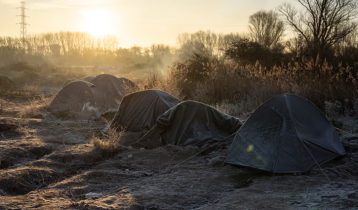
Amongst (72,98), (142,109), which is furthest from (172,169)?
(72,98)

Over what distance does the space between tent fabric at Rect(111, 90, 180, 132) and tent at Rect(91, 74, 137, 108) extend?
17.3 feet

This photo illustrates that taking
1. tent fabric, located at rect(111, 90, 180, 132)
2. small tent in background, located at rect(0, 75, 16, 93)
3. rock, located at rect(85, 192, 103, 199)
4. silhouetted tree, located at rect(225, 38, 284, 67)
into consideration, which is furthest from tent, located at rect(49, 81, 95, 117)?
silhouetted tree, located at rect(225, 38, 284, 67)

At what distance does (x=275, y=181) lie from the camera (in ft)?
18.5

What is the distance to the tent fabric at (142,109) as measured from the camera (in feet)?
34.7

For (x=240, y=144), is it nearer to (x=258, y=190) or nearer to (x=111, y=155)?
(x=258, y=190)

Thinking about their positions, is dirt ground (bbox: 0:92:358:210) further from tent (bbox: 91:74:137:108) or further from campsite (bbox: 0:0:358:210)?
tent (bbox: 91:74:137:108)

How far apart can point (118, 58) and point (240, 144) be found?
69941 millimetres

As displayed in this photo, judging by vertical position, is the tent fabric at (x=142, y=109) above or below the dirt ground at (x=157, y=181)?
above

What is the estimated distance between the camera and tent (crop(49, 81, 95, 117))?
1464 centimetres

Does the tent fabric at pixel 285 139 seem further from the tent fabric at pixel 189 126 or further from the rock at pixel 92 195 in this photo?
the rock at pixel 92 195

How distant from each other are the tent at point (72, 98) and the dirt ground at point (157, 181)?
606 centimetres

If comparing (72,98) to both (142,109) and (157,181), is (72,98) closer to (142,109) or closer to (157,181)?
(142,109)

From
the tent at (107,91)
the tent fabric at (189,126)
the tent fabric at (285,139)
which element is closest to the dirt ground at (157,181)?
the tent fabric at (285,139)

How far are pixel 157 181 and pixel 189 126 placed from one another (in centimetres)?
312
